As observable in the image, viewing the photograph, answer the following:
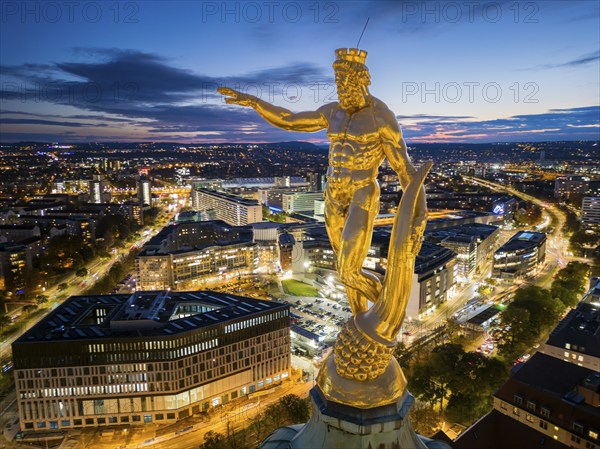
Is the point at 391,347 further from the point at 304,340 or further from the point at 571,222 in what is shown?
the point at 571,222

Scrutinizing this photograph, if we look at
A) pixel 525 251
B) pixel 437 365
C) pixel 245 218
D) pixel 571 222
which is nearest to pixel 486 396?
pixel 437 365

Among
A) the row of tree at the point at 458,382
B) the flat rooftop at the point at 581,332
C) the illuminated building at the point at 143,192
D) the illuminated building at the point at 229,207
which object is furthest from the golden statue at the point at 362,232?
the illuminated building at the point at 143,192

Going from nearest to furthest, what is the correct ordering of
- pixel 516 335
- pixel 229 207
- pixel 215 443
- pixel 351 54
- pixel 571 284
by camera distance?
pixel 351 54 → pixel 215 443 → pixel 516 335 → pixel 571 284 → pixel 229 207

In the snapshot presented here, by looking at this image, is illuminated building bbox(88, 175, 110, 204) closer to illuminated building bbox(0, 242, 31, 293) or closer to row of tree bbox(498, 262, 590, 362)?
illuminated building bbox(0, 242, 31, 293)

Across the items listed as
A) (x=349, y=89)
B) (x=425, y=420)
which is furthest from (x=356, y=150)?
(x=425, y=420)

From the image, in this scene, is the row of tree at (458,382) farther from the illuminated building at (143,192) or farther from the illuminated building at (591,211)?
the illuminated building at (143,192)

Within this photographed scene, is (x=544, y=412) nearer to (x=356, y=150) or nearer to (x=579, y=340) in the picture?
(x=579, y=340)

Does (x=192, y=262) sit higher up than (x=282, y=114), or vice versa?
(x=282, y=114)

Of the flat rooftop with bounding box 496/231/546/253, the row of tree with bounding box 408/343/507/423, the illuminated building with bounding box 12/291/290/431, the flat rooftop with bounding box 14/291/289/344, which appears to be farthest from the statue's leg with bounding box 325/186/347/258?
the flat rooftop with bounding box 496/231/546/253
